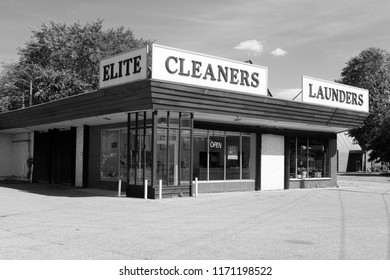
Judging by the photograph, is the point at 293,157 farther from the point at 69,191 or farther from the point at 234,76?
the point at 69,191

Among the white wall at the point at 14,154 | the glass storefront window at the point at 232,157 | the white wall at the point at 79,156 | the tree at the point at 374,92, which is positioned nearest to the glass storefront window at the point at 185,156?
the glass storefront window at the point at 232,157

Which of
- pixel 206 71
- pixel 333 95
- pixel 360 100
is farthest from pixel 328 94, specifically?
pixel 206 71

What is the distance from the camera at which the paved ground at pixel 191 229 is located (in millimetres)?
7809

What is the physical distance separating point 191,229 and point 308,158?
16.7 meters

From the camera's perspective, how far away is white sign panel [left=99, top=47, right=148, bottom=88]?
643 inches

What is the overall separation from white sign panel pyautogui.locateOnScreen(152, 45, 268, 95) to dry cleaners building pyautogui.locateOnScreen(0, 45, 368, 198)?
0.04 meters

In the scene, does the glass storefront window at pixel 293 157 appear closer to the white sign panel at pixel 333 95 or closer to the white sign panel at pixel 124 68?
the white sign panel at pixel 333 95

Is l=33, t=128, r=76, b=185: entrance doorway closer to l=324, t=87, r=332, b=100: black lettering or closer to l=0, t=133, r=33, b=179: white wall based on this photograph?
l=0, t=133, r=33, b=179: white wall

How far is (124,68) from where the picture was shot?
17.1 m

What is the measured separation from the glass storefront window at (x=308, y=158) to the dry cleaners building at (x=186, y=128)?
0.20ft

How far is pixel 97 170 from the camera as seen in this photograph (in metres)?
22.7

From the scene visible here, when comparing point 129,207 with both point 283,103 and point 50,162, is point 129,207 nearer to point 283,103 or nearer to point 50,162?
point 283,103

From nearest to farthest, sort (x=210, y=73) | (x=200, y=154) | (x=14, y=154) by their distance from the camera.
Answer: (x=210, y=73) < (x=200, y=154) < (x=14, y=154)
